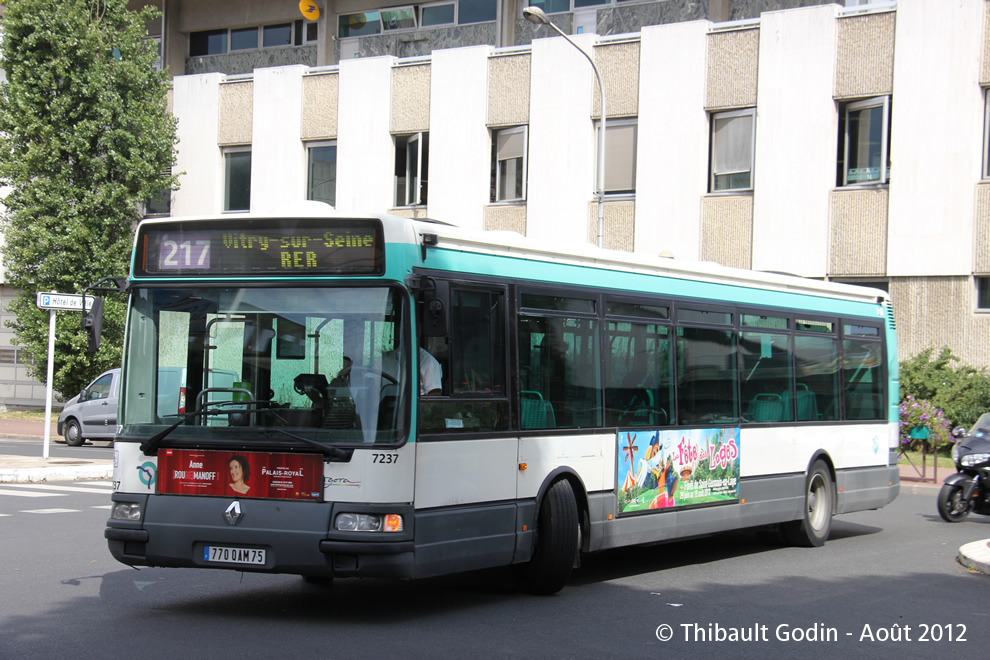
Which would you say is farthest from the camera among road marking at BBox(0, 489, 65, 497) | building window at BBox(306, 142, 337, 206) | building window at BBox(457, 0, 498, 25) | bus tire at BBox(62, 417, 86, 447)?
building window at BBox(457, 0, 498, 25)

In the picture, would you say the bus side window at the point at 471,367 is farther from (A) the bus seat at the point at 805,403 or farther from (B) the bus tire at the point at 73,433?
(B) the bus tire at the point at 73,433

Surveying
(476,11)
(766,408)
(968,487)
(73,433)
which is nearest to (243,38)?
(476,11)

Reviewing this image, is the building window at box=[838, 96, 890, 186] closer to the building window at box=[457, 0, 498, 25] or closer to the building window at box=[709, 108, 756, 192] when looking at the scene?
the building window at box=[709, 108, 756, 192]

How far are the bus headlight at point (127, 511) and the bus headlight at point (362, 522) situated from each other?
4.98ft

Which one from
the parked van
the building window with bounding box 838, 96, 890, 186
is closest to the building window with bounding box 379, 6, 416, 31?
the parked van

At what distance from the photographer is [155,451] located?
8078 millimetres

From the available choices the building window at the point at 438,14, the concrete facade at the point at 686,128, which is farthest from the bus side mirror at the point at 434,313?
the building window at the point at 438,14

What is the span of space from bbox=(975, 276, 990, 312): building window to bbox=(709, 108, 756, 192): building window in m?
5.57

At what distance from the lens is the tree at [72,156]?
106 feet

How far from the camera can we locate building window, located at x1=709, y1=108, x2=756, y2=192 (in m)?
27.4

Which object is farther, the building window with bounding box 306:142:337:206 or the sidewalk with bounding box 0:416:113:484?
the building window with bounding box 306:142:337:206

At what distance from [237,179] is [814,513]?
990 inches

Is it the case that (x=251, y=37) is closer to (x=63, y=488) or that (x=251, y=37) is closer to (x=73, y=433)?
(x=73, y=433)

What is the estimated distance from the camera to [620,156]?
28.9 m
